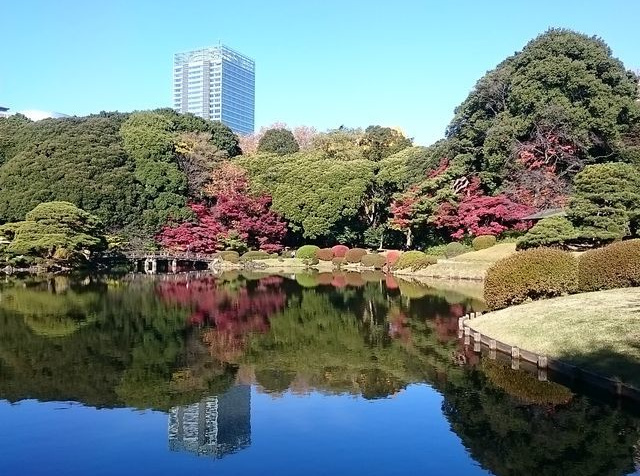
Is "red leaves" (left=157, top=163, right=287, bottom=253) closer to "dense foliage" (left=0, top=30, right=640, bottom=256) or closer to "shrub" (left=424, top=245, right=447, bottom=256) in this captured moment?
"dense foliage" (left=0, top=30, right=640, bottom=256)

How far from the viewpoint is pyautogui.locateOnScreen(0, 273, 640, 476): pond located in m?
8.84

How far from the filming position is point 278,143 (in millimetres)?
68562

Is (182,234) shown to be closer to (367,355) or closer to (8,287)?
(8,287)

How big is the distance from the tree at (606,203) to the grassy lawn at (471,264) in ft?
18.7

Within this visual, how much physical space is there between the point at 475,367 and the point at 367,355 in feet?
9.94

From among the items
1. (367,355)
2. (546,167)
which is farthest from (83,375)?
(546,167)

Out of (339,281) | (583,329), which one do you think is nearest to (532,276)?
(583,329)

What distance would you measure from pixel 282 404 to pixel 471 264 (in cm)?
2748

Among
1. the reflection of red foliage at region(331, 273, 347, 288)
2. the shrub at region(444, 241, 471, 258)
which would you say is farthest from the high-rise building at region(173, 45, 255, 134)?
the shrub at region(444, 241, 471, 258)

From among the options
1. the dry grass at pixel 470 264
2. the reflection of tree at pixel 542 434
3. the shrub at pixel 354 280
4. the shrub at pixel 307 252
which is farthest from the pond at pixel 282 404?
the shrub at pixel 307 252

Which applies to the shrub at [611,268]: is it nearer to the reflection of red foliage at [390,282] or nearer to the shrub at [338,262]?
the reflection of red foliage at [390,282]

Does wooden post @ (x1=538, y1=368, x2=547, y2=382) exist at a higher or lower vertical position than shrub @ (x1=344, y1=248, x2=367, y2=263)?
lower

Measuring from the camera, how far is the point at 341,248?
1988 inches

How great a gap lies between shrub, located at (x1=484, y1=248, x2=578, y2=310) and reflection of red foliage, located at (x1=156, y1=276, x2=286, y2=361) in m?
7.44
